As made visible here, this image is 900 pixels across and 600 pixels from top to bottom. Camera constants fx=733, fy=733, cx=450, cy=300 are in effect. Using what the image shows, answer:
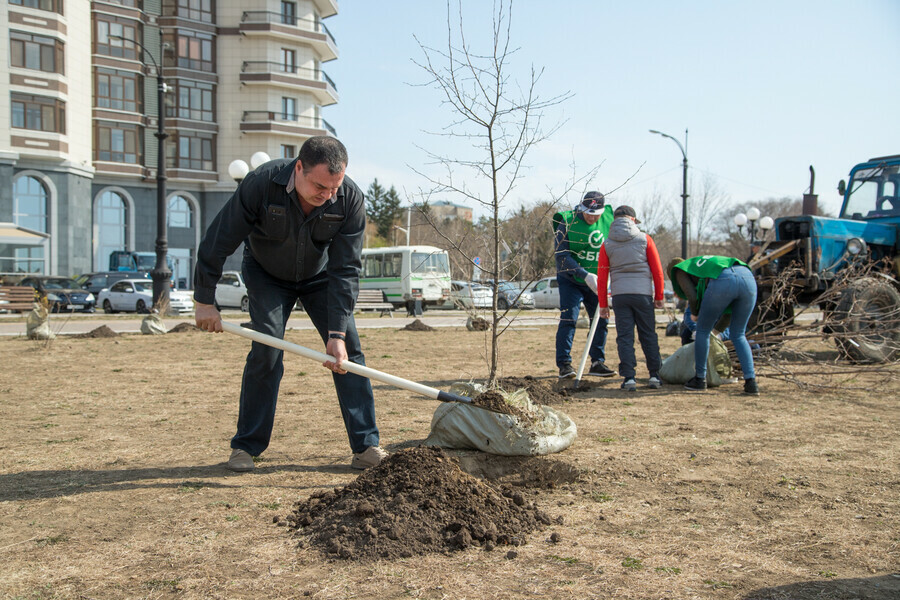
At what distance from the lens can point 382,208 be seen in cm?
8125

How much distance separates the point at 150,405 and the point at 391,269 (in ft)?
78.1

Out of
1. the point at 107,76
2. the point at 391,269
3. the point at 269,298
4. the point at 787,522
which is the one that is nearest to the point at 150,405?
the point at 269,298

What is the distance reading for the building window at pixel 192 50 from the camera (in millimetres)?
41000

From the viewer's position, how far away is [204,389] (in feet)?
23.6

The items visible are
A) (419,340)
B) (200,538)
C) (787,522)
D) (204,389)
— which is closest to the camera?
(200,538)

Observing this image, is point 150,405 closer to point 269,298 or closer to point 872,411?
point 269,298

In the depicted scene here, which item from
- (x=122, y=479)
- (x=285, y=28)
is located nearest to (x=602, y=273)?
(x=122, y=479)

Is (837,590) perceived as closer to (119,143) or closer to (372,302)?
(372,302)

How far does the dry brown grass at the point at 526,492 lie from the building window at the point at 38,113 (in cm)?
3143

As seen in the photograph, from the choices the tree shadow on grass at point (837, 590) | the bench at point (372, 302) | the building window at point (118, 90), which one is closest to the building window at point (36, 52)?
the building window at point (118, 90)

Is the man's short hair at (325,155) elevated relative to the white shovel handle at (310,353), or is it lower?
elevated

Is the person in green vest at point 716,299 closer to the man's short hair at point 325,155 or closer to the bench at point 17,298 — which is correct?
the man's short hair at point 325,155

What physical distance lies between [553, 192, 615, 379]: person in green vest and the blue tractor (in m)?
2.18

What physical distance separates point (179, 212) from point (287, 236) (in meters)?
41.3
